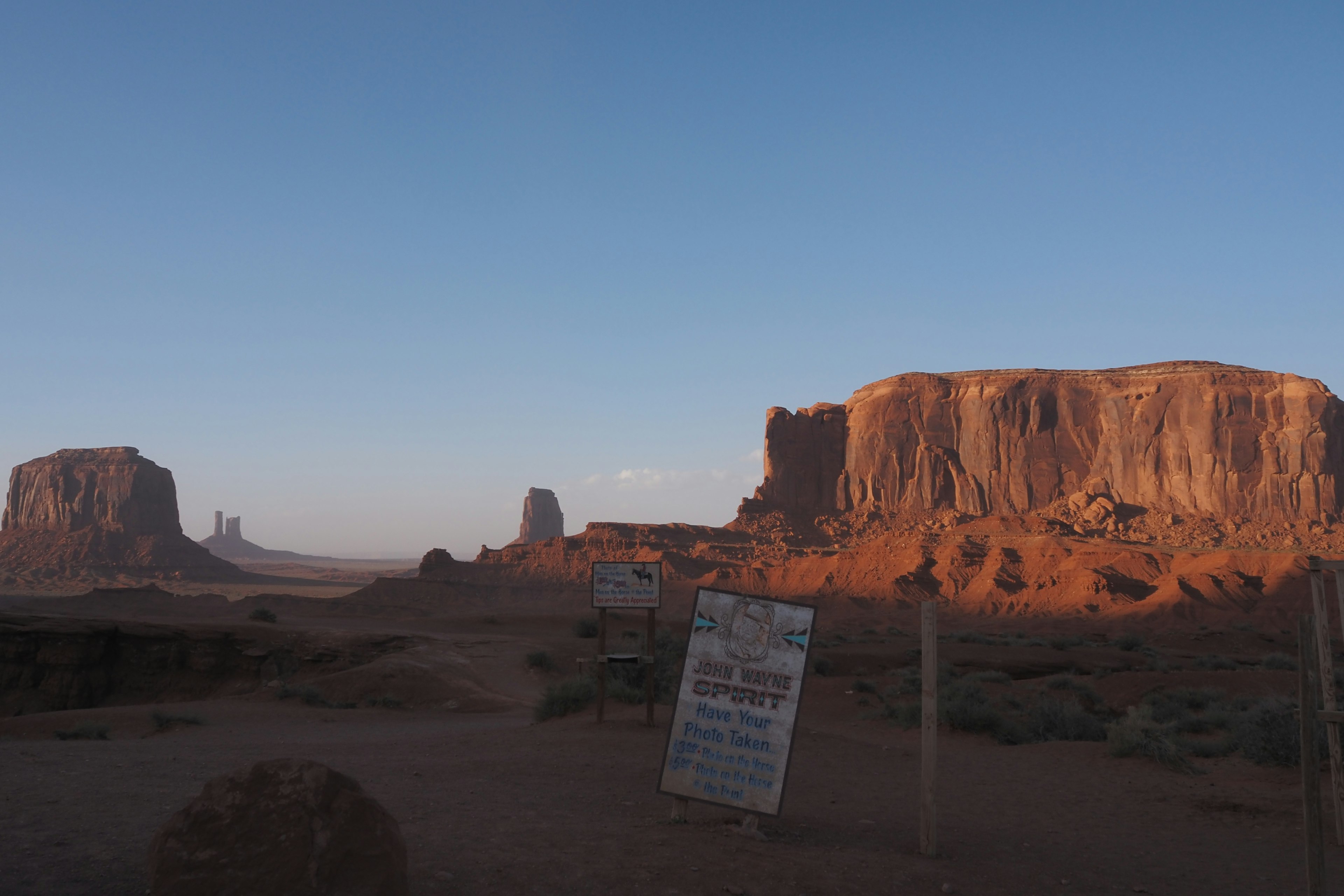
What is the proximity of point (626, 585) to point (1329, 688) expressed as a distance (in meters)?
9.65

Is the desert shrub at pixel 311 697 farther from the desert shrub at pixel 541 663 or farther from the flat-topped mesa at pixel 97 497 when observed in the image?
the flat-topped mesa at pixel 97 497

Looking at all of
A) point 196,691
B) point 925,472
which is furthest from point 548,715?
point 925,472

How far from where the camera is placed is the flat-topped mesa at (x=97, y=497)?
112 meters

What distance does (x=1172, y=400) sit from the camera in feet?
284

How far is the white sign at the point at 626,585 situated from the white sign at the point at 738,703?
23.8 ft

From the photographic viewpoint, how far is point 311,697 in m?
19.6

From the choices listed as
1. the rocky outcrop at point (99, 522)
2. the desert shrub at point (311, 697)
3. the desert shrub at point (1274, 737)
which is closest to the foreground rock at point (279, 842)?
the desert shrub at point (1274, 737)

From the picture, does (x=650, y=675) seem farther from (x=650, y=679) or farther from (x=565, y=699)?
(x=565, y=699)

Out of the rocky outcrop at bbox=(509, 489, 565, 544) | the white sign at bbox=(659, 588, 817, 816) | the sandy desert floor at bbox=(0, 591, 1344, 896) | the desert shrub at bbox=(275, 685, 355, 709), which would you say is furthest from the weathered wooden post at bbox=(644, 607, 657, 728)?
the rocky outcrop at bbox=(509, 489, 565, 544)

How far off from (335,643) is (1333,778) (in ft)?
84.0

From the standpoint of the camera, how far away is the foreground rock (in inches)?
177

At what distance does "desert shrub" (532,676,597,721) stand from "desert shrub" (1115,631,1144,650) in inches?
887

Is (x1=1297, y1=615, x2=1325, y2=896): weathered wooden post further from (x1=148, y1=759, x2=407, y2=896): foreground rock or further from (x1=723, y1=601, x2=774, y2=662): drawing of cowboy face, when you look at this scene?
(x1=148, y1=759, x2=407, y2=896): foreground rock

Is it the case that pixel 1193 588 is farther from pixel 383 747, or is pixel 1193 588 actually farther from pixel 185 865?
pixel 185 865
